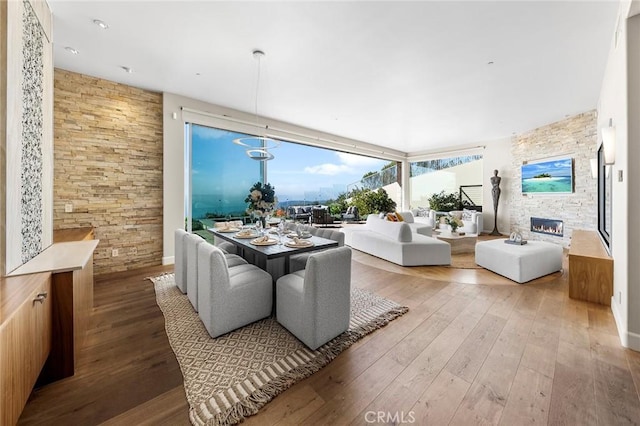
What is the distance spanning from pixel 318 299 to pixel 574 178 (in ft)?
22.8

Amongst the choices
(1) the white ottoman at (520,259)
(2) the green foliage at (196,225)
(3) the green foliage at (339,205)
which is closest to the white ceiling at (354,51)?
(2) the green foliage at (196,225)

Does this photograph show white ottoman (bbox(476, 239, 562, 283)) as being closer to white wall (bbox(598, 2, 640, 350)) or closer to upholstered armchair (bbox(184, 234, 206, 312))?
white wall (bbox(598, 2, 640, 350))

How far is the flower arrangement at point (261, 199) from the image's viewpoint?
3037 mm

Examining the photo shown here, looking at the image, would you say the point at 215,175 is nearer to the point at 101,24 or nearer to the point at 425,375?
the point at 101,24

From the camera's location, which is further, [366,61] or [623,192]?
[366,61]

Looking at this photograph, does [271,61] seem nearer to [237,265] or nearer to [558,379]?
[237,265]

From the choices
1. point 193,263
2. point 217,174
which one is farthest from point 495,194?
point 193,263

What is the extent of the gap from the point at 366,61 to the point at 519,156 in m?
6.12

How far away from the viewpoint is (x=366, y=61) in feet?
10.5

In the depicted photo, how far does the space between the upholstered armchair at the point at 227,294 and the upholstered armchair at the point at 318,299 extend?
24cm

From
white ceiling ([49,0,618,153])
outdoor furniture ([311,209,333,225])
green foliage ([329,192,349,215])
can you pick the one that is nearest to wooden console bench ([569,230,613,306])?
white ceiling ([49,0,618,153])

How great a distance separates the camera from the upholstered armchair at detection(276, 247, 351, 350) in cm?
190

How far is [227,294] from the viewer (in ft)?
6.90

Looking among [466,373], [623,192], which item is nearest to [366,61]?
[623,192]
